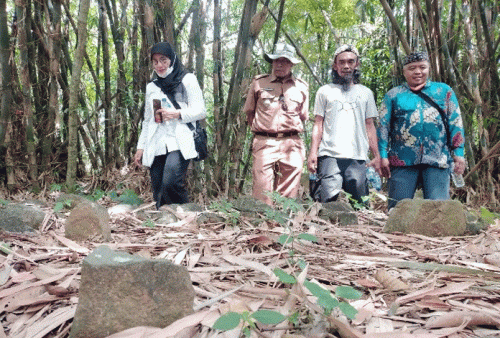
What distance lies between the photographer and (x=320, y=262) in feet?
5.82

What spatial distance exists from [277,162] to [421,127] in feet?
3.88

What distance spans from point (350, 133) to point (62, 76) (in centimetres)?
351

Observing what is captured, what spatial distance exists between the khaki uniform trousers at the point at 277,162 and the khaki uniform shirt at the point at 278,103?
0.33ft

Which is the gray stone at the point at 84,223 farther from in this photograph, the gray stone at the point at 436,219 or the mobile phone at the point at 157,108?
the gray stone at the point at 436,219

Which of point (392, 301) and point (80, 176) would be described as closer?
point (392, 301)

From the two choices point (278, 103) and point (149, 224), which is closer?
point (149, 224)

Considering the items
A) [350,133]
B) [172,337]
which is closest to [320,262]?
[172,337]

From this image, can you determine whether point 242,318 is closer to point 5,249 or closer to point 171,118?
point 5,249

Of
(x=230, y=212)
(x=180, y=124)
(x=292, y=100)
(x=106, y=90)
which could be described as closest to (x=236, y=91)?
(x=292, y=100)

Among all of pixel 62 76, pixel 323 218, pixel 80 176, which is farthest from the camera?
pixel 80 176

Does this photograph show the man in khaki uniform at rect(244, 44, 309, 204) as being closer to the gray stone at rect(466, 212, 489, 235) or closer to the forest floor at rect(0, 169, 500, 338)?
the forest floor at rect(0, 169, 500, 338)

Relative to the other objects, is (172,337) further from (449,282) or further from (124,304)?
(449,282)

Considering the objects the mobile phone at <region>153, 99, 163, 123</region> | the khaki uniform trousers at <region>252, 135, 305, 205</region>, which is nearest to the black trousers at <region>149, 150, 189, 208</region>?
the mobile phone at <region>153, 99, 163, 123</region>

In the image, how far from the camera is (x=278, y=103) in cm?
355
